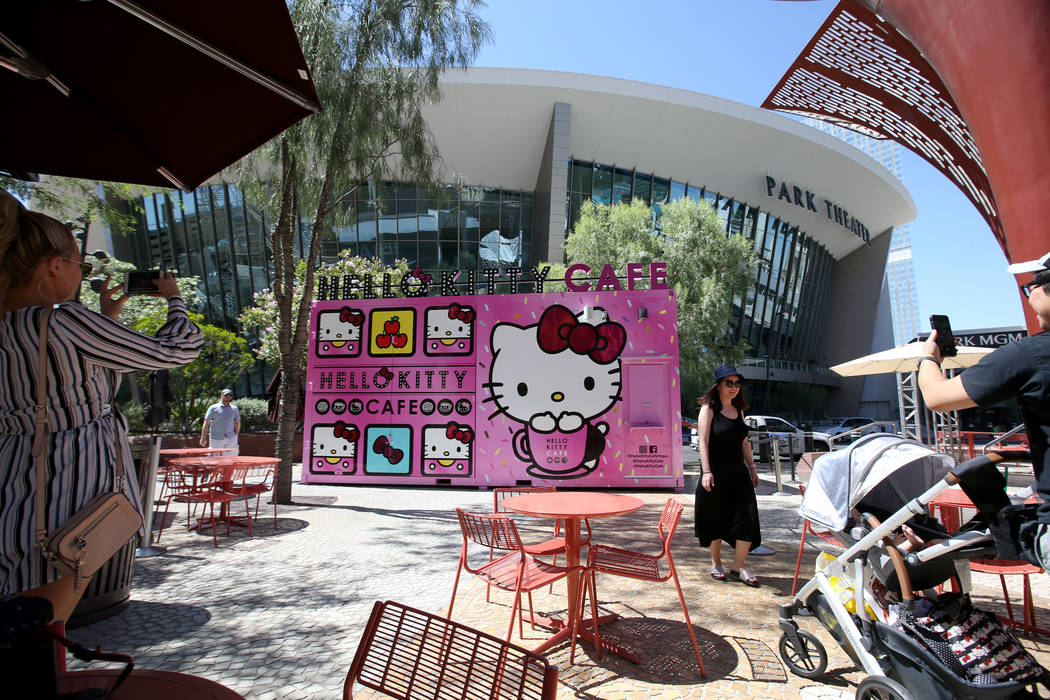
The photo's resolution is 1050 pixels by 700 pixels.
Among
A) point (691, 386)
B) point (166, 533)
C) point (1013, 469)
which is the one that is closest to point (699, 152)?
point (691, 386)

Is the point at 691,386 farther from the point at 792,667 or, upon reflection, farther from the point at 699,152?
the point at 792,667

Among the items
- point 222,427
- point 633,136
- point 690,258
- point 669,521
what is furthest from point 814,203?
point 669,521

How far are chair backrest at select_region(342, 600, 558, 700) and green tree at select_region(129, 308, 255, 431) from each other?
Answer: 732 inches

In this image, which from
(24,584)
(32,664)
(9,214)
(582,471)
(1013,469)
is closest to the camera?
(32,664)

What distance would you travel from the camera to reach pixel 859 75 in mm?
6344

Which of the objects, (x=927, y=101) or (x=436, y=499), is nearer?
(x=927, y=101)

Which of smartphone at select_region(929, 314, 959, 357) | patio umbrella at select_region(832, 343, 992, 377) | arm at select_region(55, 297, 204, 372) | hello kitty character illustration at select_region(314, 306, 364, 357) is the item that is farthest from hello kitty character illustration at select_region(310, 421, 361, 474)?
smartphone at select_region(929, 314, 959, 357)

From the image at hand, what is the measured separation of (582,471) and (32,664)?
987cm

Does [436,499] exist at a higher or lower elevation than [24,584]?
lower

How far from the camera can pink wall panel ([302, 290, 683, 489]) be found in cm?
1054

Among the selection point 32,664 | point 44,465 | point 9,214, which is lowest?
point 32,664

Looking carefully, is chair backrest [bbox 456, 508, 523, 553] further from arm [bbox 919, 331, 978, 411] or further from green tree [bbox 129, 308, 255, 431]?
green tree [bbox 129, 308, 255, 431]

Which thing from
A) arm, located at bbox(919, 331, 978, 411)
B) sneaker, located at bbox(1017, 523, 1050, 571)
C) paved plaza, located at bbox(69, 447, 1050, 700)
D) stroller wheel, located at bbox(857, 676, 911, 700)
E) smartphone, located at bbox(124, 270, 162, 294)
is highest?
smartphone, located at bbox(124, 270, 162, 294)

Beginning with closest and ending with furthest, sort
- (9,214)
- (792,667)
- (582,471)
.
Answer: (9,214)
(792,667)
(582,471)
